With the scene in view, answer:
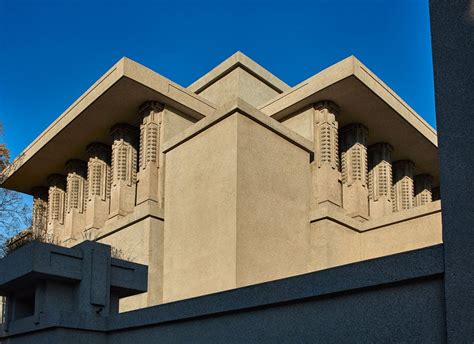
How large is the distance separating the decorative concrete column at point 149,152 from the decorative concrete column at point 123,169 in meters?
0.99

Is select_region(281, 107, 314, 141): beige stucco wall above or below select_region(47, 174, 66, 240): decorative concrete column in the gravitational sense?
above

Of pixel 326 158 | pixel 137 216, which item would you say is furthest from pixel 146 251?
pixel 326 158

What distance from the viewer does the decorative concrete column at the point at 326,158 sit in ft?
64.2

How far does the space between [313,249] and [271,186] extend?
101 inches

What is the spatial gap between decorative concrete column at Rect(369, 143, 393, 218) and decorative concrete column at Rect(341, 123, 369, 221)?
1157 millimetres

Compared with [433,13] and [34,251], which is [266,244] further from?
[433,13]

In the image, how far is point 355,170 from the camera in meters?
21.4

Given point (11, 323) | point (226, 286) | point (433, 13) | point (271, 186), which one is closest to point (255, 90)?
point (271, 186)

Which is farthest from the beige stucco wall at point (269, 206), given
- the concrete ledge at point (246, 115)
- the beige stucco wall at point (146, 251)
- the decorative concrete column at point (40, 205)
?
the decorative concrete column at point (40, 205)

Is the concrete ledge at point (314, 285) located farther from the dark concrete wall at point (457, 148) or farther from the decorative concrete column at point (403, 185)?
the decorative concrete column at point (403, 185)

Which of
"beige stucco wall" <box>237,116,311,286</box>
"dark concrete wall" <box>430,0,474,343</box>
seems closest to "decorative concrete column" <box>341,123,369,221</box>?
"beige stucco wall" <box>237,116,311,286</box>

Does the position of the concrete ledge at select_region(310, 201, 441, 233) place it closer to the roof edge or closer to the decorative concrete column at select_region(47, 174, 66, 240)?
the roof edge

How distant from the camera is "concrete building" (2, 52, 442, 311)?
16812 mm

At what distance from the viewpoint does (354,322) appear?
5324mm
